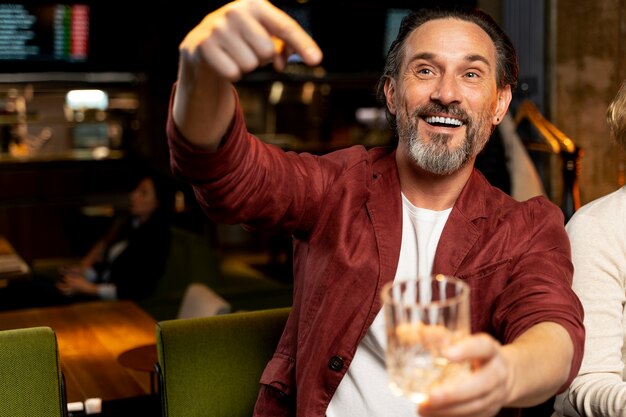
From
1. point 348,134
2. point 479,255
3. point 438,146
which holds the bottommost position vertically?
point 348,134

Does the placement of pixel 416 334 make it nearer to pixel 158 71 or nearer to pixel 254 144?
pixel 254 144

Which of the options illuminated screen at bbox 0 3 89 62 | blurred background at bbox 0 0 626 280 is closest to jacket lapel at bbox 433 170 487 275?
blurred background at bbox 0 0 626 280

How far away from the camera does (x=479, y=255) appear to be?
69.7 inches

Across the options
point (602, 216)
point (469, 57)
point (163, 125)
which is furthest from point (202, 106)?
point (163, 125)

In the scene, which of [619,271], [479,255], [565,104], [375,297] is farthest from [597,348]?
[565,104]

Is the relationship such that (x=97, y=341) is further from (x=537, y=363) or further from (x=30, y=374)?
(x=537, y=363)

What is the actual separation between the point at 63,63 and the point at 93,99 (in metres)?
1.31

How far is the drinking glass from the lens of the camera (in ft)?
3.45

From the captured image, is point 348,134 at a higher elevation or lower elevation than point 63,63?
lower

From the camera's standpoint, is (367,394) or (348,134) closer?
(367,394)

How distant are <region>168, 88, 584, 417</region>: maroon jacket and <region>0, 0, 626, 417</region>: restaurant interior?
157cm

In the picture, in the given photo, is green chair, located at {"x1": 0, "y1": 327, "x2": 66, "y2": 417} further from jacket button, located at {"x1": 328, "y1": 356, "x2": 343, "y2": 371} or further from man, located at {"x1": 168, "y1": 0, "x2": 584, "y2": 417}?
jacket button, located at {"x1": 328, "y1": 356, "x2": 343, "y2": 371}

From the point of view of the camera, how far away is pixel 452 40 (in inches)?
71.9

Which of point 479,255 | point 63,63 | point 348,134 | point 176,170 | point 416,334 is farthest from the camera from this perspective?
point 348,134
